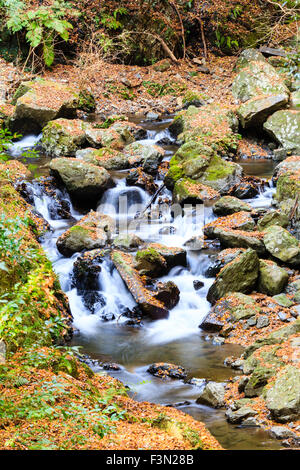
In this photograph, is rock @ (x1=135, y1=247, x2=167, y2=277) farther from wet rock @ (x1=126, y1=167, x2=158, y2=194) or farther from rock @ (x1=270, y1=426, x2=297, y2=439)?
rock @ (x1=270, y1=426, x2=297, y2=439)

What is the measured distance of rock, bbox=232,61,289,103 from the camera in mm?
15328

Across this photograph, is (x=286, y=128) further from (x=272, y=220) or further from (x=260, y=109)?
(x=272, y=220)

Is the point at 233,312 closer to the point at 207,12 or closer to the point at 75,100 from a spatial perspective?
the point at 75,100

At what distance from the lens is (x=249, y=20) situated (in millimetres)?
20750

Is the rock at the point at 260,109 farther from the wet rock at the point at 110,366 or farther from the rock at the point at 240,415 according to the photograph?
the rock at the point at 240,415

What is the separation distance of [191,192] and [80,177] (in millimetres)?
2654

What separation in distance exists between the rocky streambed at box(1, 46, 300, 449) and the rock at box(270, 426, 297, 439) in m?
0.01

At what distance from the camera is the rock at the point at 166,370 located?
5906mm

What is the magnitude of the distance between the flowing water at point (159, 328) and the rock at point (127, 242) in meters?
0.54

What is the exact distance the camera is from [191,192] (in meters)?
10.7

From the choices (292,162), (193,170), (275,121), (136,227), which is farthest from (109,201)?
(275,121)

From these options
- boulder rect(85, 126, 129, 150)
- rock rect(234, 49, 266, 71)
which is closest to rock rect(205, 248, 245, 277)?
boulder rect(85, 126, 129, 150)

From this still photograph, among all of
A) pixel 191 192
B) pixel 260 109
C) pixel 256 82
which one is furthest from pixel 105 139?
pixel 256 82

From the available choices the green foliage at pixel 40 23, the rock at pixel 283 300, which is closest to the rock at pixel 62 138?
the green foliage at pixel 40 23
